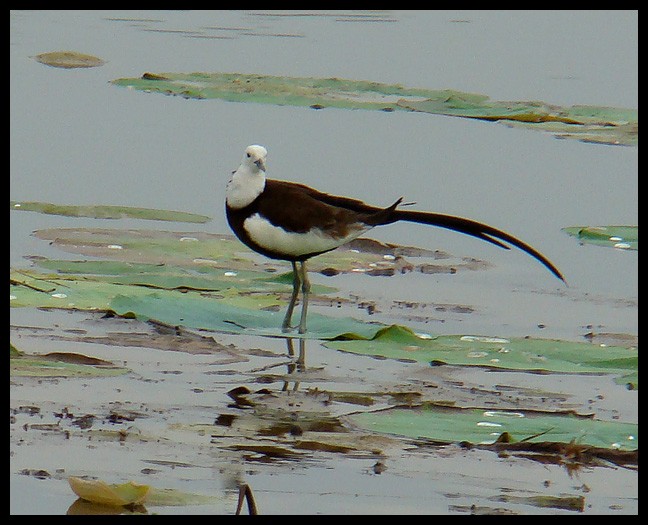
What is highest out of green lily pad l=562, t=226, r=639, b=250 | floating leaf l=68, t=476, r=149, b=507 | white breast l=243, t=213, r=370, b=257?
green lily pad l=562, t=226, r=639, b=250

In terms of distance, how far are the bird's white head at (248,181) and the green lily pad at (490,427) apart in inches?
86.9

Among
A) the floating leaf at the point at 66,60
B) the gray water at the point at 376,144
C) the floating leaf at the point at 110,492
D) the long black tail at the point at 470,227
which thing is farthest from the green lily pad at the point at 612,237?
the floating leaf at the point at 66,60

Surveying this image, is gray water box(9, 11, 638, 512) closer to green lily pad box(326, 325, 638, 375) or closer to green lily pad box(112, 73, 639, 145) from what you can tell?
green lily pad box(112, 73, 639, 145)

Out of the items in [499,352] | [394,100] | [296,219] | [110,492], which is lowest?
[110,492]

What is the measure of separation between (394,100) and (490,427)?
1059cm

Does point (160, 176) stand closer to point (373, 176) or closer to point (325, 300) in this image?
point (373, 176)

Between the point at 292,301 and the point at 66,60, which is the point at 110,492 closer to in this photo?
the point at 292,301

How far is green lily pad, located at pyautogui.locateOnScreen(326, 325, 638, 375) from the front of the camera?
687 cm

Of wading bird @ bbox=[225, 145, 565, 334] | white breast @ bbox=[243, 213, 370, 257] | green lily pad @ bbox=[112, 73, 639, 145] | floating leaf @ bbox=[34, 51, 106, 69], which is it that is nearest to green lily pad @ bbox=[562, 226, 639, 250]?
wading bird @ bbox=[225, 145, 565, 334]

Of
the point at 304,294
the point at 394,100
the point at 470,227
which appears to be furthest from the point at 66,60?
the point at 470,227

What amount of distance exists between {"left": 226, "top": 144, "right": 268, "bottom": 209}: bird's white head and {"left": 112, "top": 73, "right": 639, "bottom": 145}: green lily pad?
6507 mm

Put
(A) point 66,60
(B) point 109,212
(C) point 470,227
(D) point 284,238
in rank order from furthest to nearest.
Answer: (A) point 66,60
(B) point 109,212
(D) point 284,238
(C) point 470,227

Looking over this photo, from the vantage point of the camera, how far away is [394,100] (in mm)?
16172

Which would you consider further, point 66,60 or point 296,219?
point 66,60
